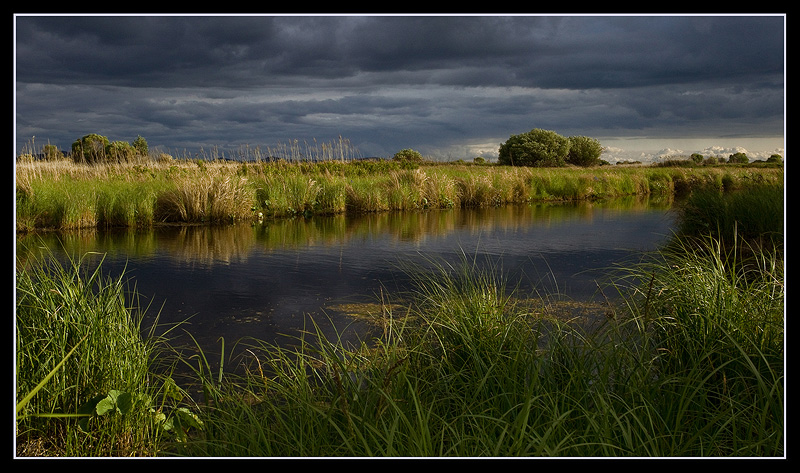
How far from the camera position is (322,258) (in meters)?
8.84

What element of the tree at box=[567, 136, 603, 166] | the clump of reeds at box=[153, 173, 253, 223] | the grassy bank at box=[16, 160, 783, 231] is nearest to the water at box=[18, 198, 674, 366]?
the clump of reeds at box=[153, 173, 253, 223]

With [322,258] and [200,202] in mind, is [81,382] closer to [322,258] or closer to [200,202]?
[322,258]

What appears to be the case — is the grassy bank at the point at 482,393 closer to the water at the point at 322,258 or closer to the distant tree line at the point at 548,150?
the water at the point at 322,258

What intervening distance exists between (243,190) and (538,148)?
4004cm

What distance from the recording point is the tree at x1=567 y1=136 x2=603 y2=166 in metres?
53.4

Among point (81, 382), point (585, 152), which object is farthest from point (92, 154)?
point (585, 152)

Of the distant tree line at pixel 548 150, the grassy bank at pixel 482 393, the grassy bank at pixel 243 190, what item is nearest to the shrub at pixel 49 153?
the grassy bank at pixel 243 190

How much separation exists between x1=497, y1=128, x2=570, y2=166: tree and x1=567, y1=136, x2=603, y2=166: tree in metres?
1.43

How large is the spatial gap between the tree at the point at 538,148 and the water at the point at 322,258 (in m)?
35.9

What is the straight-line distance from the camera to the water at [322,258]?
579cm

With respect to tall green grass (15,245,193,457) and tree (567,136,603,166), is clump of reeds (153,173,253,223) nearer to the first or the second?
tall green grass (15,245,193,457)
